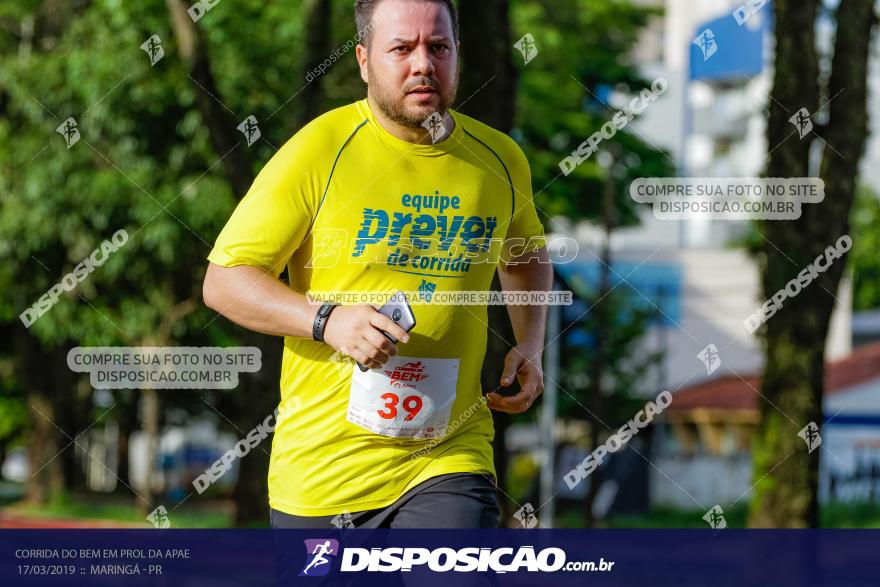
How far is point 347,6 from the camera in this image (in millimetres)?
16875

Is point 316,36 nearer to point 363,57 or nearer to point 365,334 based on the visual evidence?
point 363,57

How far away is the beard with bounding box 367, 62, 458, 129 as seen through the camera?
12.4 feet

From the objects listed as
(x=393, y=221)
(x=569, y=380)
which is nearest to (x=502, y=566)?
(x=393, y=221)

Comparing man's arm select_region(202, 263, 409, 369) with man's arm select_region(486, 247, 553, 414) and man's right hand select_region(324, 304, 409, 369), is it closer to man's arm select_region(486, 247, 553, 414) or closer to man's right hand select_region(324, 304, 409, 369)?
man's right hand select_region(324, 304, 409, 369)

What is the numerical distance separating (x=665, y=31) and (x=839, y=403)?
28.7 meters

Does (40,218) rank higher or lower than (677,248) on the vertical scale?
lower

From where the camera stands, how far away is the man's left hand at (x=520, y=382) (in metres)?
4.04

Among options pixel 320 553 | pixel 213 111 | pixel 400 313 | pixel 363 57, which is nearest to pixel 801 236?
pixel 213 111

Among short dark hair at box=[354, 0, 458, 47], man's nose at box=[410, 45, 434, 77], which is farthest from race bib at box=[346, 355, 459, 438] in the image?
short dark hair at box=[354, 0, 458, 47]

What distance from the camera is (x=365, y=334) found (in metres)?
3.36

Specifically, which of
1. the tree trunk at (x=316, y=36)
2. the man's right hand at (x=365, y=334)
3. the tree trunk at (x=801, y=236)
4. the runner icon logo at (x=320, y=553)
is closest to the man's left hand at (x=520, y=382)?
the runner icon logo at (x=320, y=553)

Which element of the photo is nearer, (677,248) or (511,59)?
(511,59)

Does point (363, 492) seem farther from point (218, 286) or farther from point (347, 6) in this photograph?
point (347, 6)

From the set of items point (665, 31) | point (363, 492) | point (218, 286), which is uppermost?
point (665, 31)
